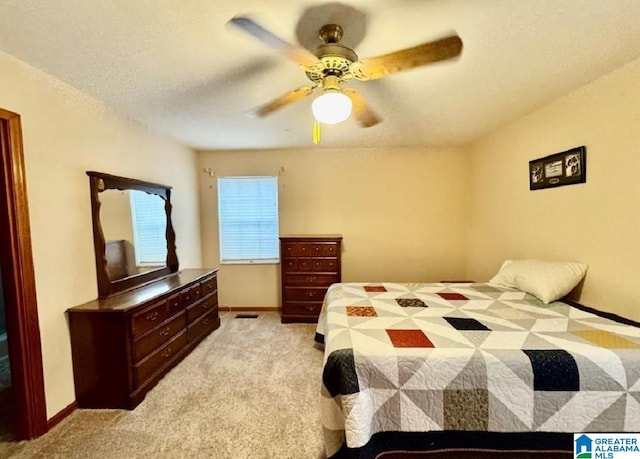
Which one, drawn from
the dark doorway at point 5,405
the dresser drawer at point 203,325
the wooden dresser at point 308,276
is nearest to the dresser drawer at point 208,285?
the dresser drawer at point 203,325

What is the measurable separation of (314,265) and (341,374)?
237 cm

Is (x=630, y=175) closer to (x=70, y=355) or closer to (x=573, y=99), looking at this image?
(x=573, y=99)

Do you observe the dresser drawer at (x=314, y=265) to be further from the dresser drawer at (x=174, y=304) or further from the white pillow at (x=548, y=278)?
the white pillow at (x=548, y=278)

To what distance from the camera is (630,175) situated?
1.96m

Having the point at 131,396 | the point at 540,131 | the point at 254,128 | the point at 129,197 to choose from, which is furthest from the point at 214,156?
the point at 540,131

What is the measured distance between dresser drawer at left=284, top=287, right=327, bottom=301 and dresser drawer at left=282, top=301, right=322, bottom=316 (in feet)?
0.17

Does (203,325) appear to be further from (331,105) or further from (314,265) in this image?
(331,105)

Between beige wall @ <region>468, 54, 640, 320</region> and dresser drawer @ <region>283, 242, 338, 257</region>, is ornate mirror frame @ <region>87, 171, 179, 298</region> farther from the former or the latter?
beige wall @ <region>468, 54, 640, 320</region>

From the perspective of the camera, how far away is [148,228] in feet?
10.0

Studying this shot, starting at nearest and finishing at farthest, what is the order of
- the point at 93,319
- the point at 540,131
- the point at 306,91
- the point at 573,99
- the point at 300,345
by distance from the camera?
1. the point at 306,91
2. the point at 93,319
3. the point at 573,99
4. the point at 540,131
5. the point at 300,345

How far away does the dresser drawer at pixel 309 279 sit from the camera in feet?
12.5

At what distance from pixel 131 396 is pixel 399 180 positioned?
147 inches

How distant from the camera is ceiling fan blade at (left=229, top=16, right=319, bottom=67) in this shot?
120 centimetres

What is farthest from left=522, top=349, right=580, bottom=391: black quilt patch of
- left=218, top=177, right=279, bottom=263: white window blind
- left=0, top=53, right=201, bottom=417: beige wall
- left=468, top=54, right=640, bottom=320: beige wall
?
left=218, top=177, right=279, bottom=263: white window blind
